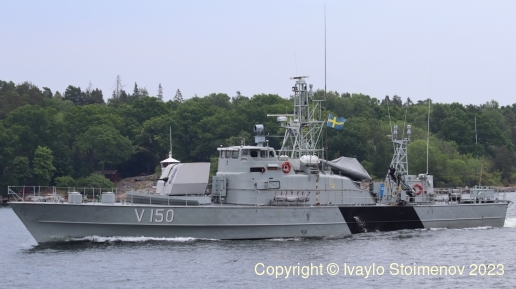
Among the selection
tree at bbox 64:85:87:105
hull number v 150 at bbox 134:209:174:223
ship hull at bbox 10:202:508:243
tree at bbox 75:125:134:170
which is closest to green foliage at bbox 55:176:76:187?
tree at bbox 75:125:134:170

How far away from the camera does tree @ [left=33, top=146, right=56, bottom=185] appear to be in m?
68.5

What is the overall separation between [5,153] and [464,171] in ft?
130

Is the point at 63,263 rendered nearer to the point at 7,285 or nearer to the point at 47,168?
the point at 7,285

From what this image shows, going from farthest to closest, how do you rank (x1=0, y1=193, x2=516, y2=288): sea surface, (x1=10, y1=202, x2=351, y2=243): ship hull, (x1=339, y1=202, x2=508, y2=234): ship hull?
(x1=339, y1=202, x2=508, y2=234): ship hull → (x1=10, y1=202, x2=351, y2=243): ship hull → (x1=0, y1=193, x2=516, y2=288): sea surface

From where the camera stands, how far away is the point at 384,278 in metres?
27.2

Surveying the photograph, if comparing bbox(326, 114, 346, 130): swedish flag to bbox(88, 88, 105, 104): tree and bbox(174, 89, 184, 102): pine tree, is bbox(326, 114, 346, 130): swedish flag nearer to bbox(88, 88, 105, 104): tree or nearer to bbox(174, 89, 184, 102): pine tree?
bbox(88, 88, 105, 104): tree

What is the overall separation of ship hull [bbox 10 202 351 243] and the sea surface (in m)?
0.37

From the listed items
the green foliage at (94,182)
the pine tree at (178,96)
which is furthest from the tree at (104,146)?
the pine tree at (178,96)

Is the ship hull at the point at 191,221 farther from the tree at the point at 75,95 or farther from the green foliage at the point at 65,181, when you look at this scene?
the tree at the point at 75,95

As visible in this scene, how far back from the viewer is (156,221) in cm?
3247

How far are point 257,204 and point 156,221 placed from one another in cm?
415

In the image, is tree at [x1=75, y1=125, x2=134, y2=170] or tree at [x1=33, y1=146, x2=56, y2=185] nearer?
tree at [x1=33, y1=146, x2=56, y2=185]

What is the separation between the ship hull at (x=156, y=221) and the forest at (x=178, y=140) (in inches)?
1338

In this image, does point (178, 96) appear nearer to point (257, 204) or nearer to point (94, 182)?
point (94, 182)
